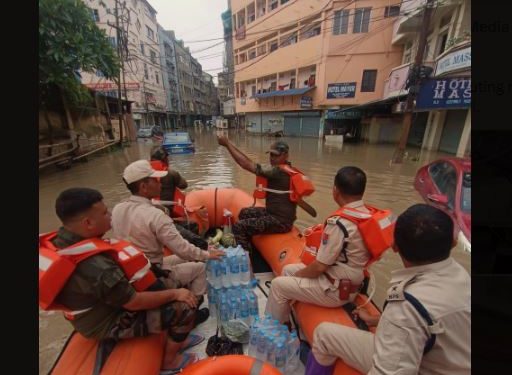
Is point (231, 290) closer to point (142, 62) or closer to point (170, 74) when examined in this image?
point (142, 62)

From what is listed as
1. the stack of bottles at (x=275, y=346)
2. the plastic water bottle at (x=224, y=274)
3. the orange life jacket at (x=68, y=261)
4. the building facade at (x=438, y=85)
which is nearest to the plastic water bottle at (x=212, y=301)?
the plastic water bottle at (x=224, y=274)

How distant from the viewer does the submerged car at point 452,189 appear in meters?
3.44

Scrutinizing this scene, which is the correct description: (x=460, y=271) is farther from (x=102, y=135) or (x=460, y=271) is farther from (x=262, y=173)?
(x=102, y=135)

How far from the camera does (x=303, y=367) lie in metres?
1.94

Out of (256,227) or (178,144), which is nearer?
(256,227)

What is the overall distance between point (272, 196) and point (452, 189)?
3140mm

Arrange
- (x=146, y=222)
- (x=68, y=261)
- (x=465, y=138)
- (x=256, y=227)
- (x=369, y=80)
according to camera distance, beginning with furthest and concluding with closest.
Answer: (x=369, y=80), (x=465, y=138), (x=256, y=227), (x=146, y=222), (x=68, y=261)

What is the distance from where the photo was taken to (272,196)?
122 inches

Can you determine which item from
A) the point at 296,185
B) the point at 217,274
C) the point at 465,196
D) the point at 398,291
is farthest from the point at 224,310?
the point at 465,196

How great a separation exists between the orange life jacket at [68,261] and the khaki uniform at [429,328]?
A: 130 cm

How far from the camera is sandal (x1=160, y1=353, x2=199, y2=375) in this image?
1.84m

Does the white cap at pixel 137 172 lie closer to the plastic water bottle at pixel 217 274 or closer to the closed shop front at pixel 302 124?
the plastic water bottle at pixel 217 274

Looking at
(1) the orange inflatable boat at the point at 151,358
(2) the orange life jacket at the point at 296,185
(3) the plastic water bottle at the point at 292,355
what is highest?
(2) the orange life jacket at the point at 296,185

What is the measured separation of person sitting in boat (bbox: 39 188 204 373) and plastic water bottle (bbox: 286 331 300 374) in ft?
2.59
